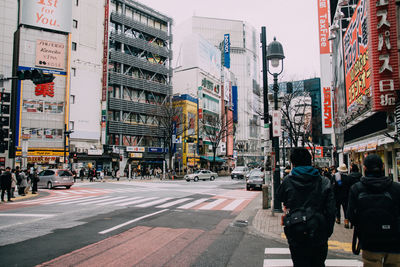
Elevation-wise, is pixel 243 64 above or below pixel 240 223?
above

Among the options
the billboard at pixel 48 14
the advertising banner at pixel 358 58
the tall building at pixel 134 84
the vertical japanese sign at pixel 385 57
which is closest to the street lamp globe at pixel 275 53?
the vertical japanese sign at pixel 385 57

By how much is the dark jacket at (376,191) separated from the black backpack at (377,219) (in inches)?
0.8

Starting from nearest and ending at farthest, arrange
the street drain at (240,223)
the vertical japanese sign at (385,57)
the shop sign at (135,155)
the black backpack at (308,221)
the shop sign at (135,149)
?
the black backpack at (308,221)
the street drain at (240,223)
the vertical japanese sign at (385,57)
the shop sign at (135,149)
the shop sign at (135,155)

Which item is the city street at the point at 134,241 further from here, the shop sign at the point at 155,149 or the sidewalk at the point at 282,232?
the shop sign at the point at 155,149

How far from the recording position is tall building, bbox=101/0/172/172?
5083 centimetres

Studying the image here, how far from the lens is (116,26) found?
177 ft

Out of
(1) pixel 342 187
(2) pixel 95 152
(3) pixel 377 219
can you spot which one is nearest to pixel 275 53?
(1) pixel 342 187

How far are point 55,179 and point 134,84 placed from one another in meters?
31.1

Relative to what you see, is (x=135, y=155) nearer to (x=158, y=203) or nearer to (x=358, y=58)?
(x=158, y=203)

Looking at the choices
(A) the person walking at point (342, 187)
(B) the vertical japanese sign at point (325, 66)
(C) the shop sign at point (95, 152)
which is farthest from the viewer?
(C) the shop sign at point (95, 152)

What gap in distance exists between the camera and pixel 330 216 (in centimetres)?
345

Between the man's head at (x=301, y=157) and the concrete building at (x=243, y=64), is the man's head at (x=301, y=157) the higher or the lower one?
the lower one

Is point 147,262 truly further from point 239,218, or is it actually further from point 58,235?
point 239,218

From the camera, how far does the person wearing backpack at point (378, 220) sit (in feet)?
11.1
